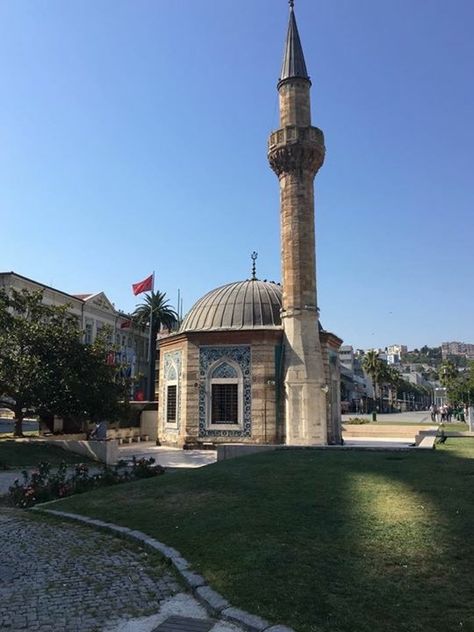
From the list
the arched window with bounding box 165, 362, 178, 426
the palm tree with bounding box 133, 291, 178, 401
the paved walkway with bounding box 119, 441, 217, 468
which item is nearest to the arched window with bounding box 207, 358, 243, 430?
the paved walkway with bounding box 119, 441, 217, 468

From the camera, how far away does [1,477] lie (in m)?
15.9

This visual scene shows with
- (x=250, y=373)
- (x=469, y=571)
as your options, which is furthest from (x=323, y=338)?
(x=469, y=571)

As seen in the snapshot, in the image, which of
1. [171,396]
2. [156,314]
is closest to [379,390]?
[156,314]

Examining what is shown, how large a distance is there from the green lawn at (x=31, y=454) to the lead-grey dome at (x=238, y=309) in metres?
8.88

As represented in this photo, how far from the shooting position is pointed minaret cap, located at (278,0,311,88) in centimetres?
2494

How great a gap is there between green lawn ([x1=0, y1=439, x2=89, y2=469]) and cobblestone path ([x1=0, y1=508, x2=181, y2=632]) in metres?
10.2

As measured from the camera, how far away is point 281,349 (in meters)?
24.0

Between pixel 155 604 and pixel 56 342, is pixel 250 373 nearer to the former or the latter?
pixel 56 342

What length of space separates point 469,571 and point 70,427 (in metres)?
25.1

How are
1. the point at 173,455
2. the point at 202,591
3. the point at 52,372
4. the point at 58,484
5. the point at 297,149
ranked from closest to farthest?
the point at 202,591
the point at 58,484
the point at 52,372
the point at 173,455
the point at 297,149

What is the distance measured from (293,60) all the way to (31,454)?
20.6 m

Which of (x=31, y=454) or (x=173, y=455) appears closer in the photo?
(x=31, y=454)

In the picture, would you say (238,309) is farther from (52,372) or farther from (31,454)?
(31,454)

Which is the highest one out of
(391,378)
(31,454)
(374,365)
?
(374,365)
